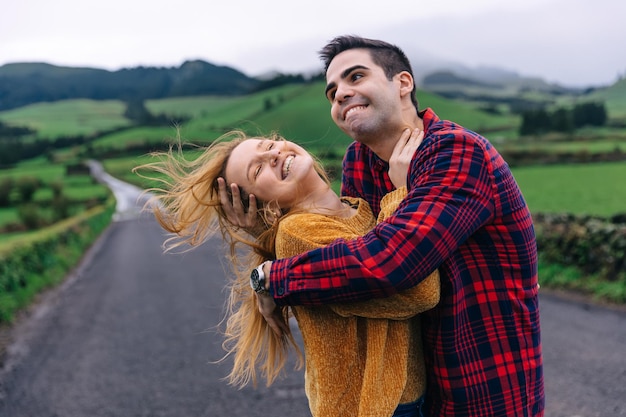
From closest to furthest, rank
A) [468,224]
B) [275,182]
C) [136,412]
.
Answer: [468,224]
[275,182]
[136,412]

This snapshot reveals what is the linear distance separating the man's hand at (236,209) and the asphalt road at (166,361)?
2.05 ft

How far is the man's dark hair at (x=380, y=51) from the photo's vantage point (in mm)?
1930

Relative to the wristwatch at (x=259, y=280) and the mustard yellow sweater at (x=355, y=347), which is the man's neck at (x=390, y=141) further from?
the wristwatch at (x=259, y=280)

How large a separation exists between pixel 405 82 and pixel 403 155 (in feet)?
1.14

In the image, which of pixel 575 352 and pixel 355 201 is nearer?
pixel 355 201

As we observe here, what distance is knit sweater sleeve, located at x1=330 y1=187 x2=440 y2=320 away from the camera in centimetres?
149

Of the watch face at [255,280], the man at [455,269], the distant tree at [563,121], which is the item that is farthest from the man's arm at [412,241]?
the distant tree at [563,121]

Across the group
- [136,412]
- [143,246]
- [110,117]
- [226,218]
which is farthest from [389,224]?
[110,117]

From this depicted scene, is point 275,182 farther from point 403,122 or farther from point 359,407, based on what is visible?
point 359,407

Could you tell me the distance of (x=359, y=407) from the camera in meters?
1.59

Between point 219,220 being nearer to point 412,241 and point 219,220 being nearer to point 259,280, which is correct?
point 259,280

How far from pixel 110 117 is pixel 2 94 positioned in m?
45.5

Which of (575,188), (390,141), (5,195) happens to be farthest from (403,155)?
(5,195)

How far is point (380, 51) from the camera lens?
1938 millimetres
